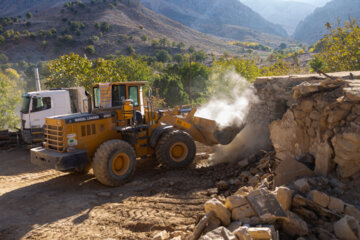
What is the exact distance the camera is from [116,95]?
9062mm

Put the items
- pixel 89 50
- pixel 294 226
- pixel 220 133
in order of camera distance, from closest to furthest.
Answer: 1. pixel 294 226
2. pixel 220 133
3. pixel 89 50

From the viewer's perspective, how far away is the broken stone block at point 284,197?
4.74m

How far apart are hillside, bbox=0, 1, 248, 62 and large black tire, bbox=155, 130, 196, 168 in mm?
56727

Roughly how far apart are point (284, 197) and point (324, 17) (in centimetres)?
19804

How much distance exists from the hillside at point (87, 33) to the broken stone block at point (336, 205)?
2445 inches

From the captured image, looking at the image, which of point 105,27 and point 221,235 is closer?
point 221,235

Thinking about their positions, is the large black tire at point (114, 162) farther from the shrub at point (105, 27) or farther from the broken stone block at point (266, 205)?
the shrub at point (105, 27)

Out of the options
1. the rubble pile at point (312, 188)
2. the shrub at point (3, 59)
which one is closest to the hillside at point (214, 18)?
the shrub at point (3, 59)

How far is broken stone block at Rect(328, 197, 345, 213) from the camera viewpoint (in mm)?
4523

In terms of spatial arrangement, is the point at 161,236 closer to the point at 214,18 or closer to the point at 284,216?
the point at 284,216

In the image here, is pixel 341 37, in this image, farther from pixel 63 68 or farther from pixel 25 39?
pixel 25 39

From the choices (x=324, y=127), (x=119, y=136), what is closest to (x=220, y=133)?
(x=119, y=136)

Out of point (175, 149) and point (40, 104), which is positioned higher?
point (40, 104)

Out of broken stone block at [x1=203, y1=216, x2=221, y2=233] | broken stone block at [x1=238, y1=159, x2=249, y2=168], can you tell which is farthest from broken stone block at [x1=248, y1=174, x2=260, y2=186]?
broken stone block at [x1=203, y1=216, x2=221, y2=233]
